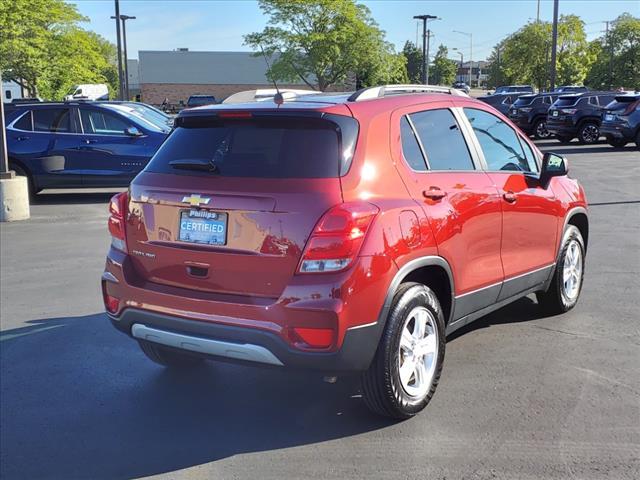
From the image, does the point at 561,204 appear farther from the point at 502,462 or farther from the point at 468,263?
the point at 502,462

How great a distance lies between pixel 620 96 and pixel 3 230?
62.8 feet

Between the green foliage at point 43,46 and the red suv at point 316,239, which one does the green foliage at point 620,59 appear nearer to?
the green foliage at point 43,46

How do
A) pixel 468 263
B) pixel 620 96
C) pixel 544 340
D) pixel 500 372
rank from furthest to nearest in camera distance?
pixel 620 96, pixel 544 340, pixel 500 372, pixel 468 263

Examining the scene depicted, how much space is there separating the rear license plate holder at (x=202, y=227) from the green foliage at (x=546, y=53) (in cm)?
6797

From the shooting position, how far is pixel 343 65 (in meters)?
55.1

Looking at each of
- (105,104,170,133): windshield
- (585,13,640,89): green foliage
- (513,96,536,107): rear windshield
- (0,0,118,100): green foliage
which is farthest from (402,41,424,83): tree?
(105,104,170,133): windshield

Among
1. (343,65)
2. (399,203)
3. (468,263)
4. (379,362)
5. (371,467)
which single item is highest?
(343,65)

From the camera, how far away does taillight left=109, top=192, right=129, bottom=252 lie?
13.5 feet

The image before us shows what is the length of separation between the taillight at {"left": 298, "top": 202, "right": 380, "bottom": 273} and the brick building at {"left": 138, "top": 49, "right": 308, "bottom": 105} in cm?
8267

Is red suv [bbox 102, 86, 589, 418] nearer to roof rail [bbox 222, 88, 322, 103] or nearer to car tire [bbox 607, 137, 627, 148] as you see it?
roof rail [bbox 222, 88, 322, 103]

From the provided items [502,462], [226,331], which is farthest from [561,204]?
[226,331]

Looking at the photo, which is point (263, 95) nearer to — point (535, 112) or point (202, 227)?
point (202, 227)

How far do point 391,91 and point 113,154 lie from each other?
9373mm

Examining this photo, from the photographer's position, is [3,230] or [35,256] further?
[3,230]
